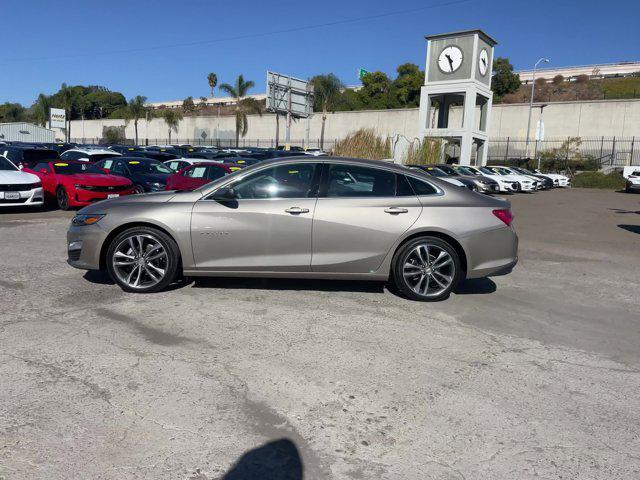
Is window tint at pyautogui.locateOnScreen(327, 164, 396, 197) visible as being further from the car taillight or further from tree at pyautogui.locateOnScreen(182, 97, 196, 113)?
tree at pyautogui.locateOnScreen(182, 97, 196, 113)

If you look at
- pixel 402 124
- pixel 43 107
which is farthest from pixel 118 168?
pixel 43 107

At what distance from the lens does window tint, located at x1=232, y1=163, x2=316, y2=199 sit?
235 inches

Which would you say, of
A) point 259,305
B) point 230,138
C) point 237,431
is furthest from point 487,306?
point 230,138

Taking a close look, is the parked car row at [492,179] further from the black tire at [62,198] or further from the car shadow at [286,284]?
the car shadow at [286,284]

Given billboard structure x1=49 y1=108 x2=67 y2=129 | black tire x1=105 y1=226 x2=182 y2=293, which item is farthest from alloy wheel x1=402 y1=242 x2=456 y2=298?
billboard structure x1=49 y1=108 x2=67 y2=129

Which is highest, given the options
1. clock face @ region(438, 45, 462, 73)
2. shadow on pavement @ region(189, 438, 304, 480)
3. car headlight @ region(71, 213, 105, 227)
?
clock face @ region(438, 45, 462, 73)

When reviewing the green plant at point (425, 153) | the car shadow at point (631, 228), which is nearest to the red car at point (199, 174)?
the car shadow at point (631, 228)

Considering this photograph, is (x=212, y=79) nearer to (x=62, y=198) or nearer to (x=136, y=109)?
(x=136, y=109)

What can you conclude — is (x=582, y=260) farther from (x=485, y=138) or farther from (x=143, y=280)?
(x=485, y=138)

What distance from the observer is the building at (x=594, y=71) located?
8931cm

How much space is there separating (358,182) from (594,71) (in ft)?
331

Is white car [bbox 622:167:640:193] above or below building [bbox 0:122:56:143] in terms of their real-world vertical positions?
below

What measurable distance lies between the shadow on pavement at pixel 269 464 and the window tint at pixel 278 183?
10.9ft

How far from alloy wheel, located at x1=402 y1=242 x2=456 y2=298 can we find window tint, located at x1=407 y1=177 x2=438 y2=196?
1.92 ft
